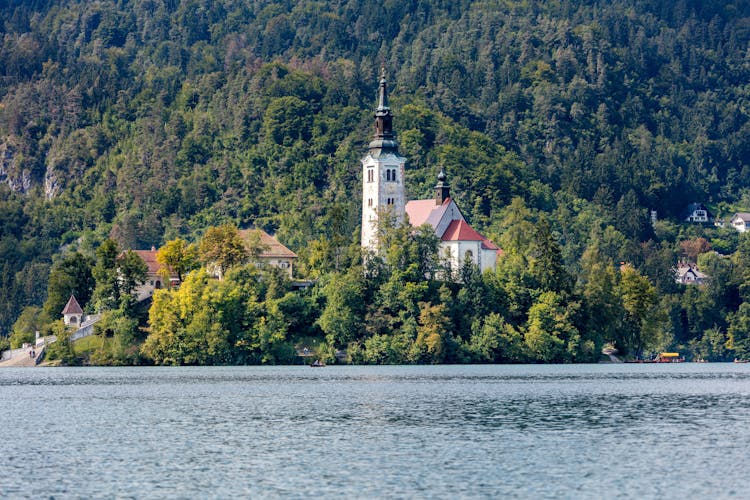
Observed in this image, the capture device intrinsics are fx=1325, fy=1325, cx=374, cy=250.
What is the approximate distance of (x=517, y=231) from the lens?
510 ft

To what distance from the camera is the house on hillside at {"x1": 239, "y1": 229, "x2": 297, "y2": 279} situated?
5271 inches

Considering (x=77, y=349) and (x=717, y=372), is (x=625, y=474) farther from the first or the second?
(x=77, y=349)

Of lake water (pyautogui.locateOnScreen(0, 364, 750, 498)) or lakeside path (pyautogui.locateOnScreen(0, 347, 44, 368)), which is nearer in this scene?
lake water (pyautogui.locateOnScreen(0, 364, 750, 498))

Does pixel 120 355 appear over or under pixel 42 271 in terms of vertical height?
under

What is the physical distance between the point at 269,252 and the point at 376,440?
9043 cm

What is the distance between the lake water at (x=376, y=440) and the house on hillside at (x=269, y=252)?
4621 centimetres

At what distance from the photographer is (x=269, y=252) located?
140875mm

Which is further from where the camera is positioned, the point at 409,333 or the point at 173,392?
the point at 409,333

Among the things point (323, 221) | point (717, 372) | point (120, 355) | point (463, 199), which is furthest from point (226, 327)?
point (463, 199)

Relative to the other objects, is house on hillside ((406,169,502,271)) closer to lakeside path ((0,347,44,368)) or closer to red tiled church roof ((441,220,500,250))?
red tiled church roof ((441,220,500,250))

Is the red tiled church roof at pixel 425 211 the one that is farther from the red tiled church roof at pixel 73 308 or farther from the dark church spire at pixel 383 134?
the red tiled church roof at pixel 73 308

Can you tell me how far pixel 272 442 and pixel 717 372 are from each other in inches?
2746

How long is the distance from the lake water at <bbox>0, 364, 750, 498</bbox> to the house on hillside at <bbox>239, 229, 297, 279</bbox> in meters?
46.2

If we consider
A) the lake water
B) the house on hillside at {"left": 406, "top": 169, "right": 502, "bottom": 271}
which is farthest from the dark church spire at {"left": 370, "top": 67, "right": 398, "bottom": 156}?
the lake water
